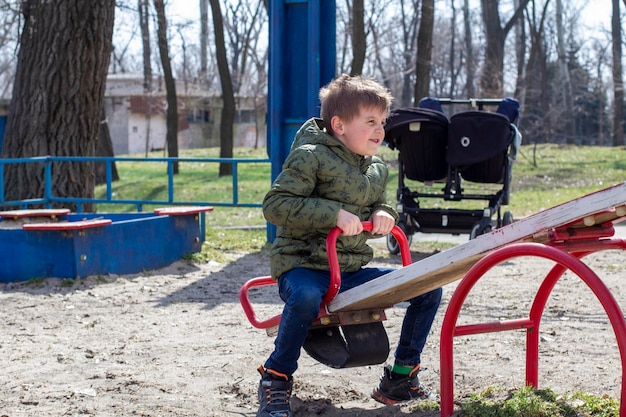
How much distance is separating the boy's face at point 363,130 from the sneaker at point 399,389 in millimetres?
974

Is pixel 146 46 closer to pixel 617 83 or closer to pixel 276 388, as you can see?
pixel 617 83

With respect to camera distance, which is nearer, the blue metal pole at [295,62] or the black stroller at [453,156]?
the black stroller at [453,156]

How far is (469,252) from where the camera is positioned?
3043mm

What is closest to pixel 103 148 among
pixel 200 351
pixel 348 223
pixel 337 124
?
pixel 200 351

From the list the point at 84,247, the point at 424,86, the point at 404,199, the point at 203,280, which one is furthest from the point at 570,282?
the point at 424,86

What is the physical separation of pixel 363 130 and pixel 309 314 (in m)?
0.76

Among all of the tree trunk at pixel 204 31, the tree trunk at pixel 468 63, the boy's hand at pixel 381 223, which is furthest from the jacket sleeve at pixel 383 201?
the tree trunk at pixel 468 63

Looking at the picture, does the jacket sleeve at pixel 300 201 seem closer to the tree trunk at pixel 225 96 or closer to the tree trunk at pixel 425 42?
the tree trunk at pixel 425 42

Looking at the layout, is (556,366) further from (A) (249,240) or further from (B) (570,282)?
(A) (249,240)

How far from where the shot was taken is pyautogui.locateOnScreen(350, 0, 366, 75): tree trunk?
17109 millimetres

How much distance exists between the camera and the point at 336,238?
339 centimetres

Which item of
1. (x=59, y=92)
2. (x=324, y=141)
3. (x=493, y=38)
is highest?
(x=493, y=38)

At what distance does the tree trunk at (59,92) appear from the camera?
33.7ft

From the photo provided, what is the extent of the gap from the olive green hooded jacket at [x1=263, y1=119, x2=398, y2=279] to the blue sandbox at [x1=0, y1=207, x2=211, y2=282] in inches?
148
